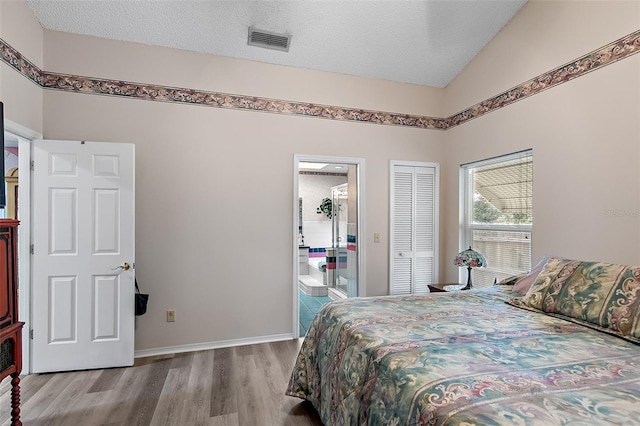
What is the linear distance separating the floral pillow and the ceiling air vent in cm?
297

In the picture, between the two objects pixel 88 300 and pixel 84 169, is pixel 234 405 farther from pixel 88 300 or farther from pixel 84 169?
pixel 84 169

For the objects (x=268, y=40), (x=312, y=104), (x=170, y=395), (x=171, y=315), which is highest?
(x=268, y=40)

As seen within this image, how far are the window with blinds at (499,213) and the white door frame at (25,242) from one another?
14.4 ft

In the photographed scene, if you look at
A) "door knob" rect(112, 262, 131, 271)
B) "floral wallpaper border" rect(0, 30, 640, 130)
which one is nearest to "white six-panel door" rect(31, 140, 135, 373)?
"door knob" rect(112, 262, 131, 271)

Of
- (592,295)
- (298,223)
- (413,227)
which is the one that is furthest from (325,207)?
(592,295)

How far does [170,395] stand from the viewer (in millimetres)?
2324

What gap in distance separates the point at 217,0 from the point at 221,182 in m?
1.62

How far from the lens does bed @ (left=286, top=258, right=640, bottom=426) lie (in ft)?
3.19

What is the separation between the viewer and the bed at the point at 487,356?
97 cm

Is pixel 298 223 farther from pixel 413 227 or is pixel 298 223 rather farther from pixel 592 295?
pixel 592 295

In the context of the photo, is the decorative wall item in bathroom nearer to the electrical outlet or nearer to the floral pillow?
the electrical outlet

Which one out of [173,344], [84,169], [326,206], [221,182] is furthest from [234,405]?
[326,206]

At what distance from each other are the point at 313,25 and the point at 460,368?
303cm

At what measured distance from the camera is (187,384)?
8.15 ft
